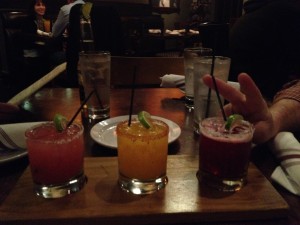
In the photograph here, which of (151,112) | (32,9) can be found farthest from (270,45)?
(32,9)

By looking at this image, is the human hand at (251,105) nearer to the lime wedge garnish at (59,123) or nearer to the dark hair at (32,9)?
the lime wedge garnish at (59,123)

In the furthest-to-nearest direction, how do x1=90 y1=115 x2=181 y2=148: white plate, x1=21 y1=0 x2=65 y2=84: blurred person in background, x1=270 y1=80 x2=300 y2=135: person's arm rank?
1. x1=21 y1=0 x2=65 y2=84: blurred person in background
2. x1=270 y1=80 x2=300 y2=135: person's arm
3. x1=90 y1=115 x2=181 y2=148: white plate

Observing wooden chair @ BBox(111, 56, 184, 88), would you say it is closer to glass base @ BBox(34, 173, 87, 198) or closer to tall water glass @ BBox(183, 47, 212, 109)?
tall water glass @ BBox(183, 47, 212, 109)

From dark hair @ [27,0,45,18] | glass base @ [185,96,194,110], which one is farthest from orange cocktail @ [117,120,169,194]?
dark hair @ [27,0,45,18]

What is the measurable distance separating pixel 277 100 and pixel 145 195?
0.90 meters

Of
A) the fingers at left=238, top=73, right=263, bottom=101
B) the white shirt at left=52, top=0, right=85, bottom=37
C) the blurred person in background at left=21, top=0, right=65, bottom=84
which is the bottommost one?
the blurred person in background at left=21, top=0, right=65, bottom=84

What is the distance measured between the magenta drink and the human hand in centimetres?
17

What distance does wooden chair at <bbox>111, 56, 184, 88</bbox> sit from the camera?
2195 millimetres

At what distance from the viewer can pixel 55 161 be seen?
0.77m

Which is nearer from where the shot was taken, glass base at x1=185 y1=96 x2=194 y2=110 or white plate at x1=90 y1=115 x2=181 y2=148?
white plate at x1=90 y1=115 x2=181 y2=148

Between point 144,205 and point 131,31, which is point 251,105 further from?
point 131,31

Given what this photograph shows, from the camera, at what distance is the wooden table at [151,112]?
77 cm

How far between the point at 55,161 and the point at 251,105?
0.62m

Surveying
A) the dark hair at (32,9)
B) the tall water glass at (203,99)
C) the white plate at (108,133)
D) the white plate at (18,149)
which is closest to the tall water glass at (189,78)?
the tall water glass at (203,99)
